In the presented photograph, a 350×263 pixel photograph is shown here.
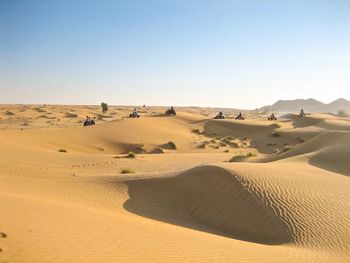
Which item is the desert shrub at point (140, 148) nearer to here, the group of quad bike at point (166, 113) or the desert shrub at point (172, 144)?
the desert shrub at point (172, 144)

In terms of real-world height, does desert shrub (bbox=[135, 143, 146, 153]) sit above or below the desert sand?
below

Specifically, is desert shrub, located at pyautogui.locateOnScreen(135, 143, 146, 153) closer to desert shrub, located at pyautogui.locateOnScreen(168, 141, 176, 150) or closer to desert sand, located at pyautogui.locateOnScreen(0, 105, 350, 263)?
desert shrub, located at pyautogui.locateOnScreen(168, 141, 176, 150)

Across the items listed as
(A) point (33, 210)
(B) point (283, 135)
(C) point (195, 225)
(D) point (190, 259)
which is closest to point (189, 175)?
(C) point (195, 225)

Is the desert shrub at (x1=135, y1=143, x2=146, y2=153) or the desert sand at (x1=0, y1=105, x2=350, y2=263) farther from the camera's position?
the desert shrub at (x1=135, y1=143, x2=146, y2=153)

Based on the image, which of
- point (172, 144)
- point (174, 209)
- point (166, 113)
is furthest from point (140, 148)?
point (166, 113)

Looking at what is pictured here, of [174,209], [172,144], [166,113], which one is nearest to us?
[174,209]

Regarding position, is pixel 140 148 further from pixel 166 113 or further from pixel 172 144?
pixel 166 113

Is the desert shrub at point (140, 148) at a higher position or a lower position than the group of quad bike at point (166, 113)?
lower

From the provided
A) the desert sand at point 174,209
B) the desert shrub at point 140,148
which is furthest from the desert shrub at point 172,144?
the desert sand at point 174,209

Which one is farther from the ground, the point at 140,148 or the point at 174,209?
the point at 174,209

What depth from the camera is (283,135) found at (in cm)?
4144

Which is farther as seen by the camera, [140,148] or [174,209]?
[140,148]

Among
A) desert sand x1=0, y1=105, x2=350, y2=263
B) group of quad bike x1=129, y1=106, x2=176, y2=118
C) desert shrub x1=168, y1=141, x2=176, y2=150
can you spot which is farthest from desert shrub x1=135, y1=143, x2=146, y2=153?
group of quad bike x1=129, y1=106, x2=176, y2=118

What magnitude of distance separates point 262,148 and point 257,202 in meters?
25.1
